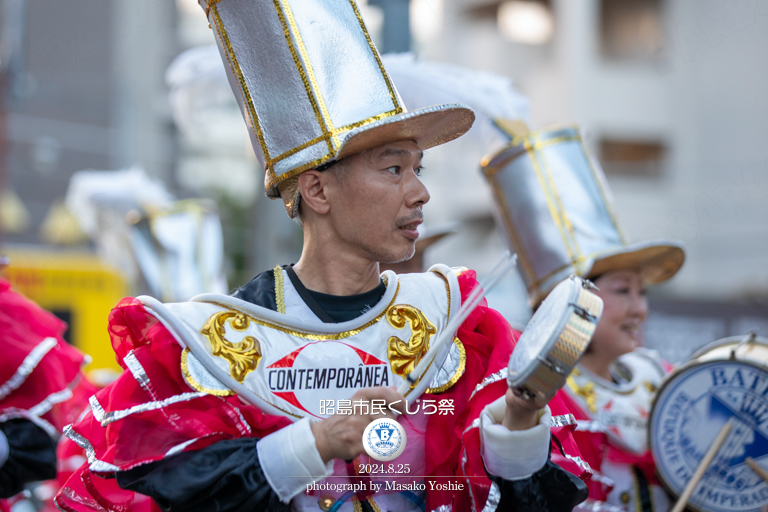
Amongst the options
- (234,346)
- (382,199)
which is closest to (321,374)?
(234,346)

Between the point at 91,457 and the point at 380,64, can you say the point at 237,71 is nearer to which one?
the point at 380,64

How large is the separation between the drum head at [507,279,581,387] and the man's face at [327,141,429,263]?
0.48 meters

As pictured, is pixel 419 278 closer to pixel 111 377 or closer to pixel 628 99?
pixel 111 377

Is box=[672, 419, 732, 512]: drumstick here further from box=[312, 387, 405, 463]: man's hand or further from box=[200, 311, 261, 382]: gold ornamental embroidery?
box=[200, 311, 261, 382]: gold ornamental embroidery

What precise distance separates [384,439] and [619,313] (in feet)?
6.61

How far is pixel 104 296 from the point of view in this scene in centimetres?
1302

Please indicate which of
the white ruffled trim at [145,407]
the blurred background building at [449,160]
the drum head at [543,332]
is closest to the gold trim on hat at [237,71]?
the white ruffled trim at [145,407]

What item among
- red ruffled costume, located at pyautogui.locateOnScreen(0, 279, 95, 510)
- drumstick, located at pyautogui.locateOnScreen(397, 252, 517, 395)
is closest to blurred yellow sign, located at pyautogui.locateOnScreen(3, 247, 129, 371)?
red ruffled costume, located at pyautogui.locateOnScreen(0, 279, 95, 510)

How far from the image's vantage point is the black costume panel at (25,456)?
3.08m

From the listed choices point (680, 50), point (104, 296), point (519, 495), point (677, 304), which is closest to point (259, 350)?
point (519, 495)

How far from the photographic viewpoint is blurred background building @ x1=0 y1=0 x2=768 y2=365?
12.2 meters

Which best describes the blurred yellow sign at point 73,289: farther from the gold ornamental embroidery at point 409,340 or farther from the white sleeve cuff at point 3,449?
the gold ornamental embroidery at point 409,340

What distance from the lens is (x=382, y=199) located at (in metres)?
2.17

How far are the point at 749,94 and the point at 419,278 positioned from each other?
13547 mm
